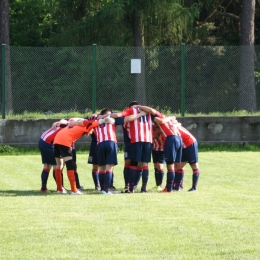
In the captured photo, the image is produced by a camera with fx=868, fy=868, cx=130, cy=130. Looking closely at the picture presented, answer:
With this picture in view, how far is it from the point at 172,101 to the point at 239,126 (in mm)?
2042

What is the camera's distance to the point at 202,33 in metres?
34.4

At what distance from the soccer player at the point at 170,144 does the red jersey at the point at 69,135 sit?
1.23 m

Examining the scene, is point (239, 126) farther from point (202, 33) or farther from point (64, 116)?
point (202, 33)

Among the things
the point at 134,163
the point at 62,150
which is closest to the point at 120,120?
the point at 134,163

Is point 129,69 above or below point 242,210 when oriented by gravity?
above

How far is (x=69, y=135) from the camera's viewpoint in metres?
15.3

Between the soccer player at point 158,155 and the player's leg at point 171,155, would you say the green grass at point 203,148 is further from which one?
the player's leg at point 171,155

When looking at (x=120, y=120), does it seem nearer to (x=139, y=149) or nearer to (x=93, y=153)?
(x=139, y=149)

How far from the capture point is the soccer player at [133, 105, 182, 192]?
15.3 meters

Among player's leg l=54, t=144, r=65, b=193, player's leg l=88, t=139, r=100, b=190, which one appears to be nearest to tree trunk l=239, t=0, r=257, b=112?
player's leg l=88, t=139, r=100, b=190

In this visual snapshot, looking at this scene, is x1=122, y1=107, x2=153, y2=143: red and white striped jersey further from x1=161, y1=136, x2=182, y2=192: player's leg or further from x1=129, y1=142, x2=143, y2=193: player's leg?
x1=161, y1=136, x2=182, y2=192: player's leg

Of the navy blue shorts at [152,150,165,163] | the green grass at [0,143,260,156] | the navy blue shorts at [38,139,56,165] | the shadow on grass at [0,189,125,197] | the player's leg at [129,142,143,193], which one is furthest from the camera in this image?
the green grass at [0,143,260,156]

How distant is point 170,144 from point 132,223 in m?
4.63

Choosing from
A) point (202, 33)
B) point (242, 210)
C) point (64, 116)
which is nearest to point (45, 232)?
point (242, 210)
